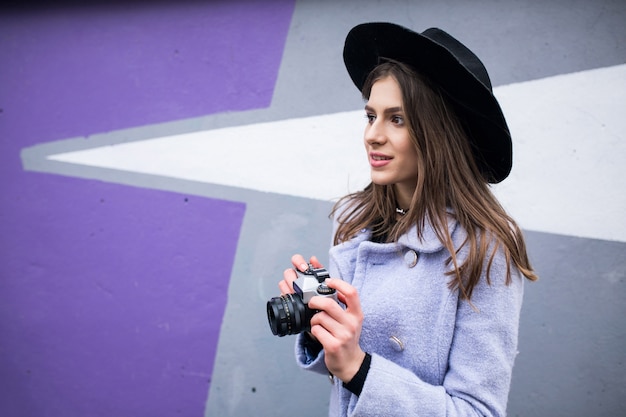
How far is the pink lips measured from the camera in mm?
1123

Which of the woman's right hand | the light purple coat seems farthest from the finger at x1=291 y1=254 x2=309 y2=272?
the light purple coat

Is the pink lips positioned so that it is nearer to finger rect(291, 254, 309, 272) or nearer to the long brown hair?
the long brown hair

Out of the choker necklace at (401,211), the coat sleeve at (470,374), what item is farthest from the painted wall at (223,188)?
the coat sleeve at (470,374)

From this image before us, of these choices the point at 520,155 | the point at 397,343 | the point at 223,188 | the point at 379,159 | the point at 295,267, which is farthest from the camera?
the point at 223,188

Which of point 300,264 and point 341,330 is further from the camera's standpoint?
point 300,264

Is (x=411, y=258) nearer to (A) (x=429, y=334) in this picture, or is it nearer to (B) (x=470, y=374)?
(A) (x=429, y=334)

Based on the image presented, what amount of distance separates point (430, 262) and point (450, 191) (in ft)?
0.67

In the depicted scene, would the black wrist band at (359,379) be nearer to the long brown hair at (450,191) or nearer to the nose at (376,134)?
the long brown hair at (450,191)

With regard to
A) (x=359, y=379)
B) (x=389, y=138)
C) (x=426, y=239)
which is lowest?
(x=359, y=379)

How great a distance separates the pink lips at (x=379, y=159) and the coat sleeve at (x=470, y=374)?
1.30 feet

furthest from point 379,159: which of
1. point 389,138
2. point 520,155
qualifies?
point 520,155

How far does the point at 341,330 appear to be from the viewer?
3.05 ft

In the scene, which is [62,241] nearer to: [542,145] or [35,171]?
[35,171]

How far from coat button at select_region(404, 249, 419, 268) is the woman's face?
205 mm
